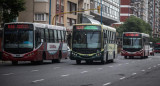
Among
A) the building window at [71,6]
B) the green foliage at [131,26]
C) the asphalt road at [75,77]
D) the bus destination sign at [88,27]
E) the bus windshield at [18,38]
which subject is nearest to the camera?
the asphalt road at [75,77]

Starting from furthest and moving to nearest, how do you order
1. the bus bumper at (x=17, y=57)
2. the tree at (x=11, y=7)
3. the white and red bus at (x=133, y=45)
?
the white and red bus at (x=133, y=45)
the tree at (x=11, y=7)
the bus bumper at (x=17, y=57)

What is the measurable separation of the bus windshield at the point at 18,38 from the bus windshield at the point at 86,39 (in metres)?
3.55

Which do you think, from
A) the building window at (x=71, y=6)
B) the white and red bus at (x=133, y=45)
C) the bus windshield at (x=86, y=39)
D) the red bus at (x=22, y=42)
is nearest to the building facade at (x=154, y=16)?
the building window at (x=71, y=6)

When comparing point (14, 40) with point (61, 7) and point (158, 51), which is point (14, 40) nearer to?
point (61, 7)

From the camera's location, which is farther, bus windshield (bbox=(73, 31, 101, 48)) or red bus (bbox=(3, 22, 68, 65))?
bus windshield (bbox=(73, 31, 101, 48))

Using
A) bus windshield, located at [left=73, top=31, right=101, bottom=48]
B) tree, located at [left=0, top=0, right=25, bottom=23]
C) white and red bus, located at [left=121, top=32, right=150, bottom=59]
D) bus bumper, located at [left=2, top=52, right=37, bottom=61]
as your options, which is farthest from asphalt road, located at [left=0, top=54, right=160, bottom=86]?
white and red bus, located at [left=121, top=32, right=150, bottom=59]

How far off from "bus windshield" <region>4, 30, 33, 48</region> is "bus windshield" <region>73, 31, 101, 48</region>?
11.6 ft

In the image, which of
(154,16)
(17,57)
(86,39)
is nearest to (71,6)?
(86,39)

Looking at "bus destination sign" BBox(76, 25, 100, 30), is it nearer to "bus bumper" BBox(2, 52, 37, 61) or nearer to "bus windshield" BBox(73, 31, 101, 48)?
"bus windshield" BBox(73, 31, 101, 48)

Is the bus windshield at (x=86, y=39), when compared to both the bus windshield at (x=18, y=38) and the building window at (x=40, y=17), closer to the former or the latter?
the bus windshield at (x=18, y=38)

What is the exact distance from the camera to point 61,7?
61.8 meters

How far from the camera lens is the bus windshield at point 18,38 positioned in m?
28.0

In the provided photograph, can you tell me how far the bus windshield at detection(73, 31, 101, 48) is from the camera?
29734mm

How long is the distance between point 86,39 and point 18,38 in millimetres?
4862
